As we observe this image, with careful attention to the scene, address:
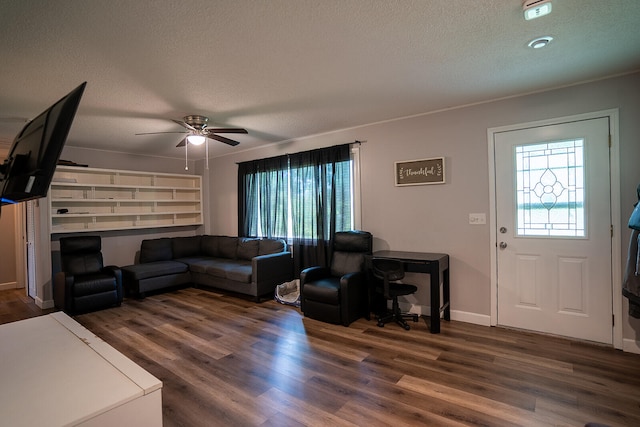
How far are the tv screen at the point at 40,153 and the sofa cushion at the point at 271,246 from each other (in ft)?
12.8

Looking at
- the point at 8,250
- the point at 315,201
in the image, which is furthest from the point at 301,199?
the point at 8,250

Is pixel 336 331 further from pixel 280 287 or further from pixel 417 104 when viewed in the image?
pixel 417 104

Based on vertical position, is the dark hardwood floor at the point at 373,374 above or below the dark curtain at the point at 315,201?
below

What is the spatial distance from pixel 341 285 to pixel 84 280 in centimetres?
352

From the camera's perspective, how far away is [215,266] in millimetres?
5066

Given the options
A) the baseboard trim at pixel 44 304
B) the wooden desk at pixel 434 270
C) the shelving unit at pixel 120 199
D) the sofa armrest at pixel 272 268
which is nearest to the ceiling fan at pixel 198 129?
the sofa armrest at pixel 272 268

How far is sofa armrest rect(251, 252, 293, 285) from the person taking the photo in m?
4.52

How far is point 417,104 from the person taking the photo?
3.45 m

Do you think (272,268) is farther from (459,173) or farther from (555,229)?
(555,229)

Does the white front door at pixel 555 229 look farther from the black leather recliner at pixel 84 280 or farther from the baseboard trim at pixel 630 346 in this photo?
the black leather recliner at pixel 84 280

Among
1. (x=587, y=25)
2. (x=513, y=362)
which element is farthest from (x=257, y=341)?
(x=587, y=25)

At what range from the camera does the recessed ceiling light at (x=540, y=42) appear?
2.13 m

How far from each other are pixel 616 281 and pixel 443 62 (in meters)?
2.54

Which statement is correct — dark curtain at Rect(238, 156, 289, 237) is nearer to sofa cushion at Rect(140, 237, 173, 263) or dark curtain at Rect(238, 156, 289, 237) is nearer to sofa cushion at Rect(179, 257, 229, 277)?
sofa cushion at Rect(179, 257, 229, 277)
